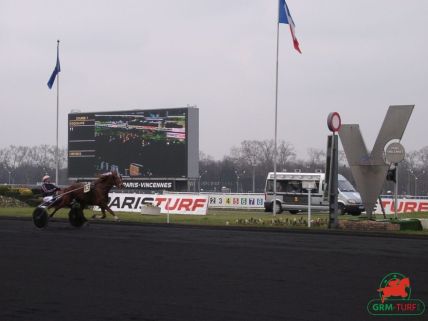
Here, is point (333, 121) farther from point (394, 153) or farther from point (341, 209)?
point (341, 209)

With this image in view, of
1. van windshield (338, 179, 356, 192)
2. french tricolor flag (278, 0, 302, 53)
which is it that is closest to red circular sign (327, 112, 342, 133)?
french tricolor flag (278, 0, 302, 53)

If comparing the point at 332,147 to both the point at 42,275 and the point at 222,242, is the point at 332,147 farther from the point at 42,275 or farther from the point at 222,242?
the point at 42,275

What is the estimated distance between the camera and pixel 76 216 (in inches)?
890

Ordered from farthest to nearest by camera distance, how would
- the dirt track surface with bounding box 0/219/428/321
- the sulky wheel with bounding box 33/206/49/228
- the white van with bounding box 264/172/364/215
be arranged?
the white van with bounding box 264/172/364/215, the sulky wheel with bounding box 33/206/49/228, the dirt track surface with bounding box 0/219/428/321

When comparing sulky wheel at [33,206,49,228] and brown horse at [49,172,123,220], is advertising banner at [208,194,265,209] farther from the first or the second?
sulky wheel at [33,206,49,228]

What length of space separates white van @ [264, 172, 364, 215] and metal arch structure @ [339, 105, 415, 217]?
1501 cm

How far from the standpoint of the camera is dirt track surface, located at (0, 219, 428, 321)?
316 inches

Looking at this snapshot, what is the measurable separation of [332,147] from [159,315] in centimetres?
1740

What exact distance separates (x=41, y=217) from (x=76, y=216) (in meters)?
1.20

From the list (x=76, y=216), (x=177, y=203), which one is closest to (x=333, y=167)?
(x=76, y=216)

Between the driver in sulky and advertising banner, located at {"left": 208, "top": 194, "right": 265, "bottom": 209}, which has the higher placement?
the driver in sulky

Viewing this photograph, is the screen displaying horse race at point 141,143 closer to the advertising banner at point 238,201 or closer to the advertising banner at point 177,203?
the advertising banner at point 238,201

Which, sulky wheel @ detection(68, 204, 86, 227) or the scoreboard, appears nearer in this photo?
sulky wheel @ detection(68, 204, 86, 227)

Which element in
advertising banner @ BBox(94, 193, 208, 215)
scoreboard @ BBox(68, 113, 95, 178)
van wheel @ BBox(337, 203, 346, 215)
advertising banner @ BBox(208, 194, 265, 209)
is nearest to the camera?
advertising banner @ BBox(94, 193, 208, 215)
